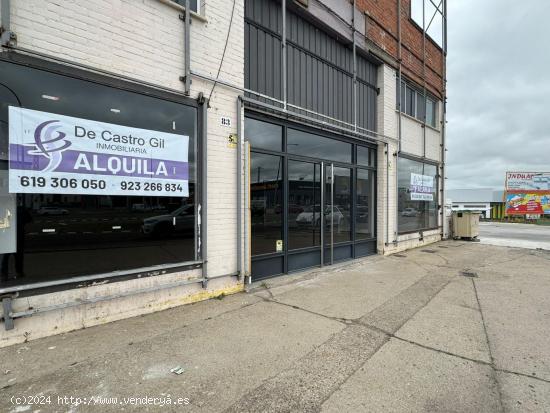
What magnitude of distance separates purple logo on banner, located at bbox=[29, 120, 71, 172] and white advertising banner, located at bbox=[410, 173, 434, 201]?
416 inches

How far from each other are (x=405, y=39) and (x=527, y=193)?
104 feet

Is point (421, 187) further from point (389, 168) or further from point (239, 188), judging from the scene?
Result: point (239, 188)

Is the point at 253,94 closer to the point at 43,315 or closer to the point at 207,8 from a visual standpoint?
the point at 207,8

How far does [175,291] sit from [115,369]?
1790 millimetres

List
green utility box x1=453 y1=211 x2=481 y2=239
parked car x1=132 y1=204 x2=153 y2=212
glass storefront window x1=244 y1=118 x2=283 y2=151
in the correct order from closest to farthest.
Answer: parked car x1=132 y1=204 x2=153 y2=212
glass storefront window x1=244 y1=118 x2=283 y2=151
green utility box x1=453 y1=211 x2=481 y2=239

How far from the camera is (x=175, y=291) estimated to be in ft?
15.7

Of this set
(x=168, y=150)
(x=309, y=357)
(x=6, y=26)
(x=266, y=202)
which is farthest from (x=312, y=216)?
(x=6, y=26)

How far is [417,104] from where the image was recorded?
11758mm

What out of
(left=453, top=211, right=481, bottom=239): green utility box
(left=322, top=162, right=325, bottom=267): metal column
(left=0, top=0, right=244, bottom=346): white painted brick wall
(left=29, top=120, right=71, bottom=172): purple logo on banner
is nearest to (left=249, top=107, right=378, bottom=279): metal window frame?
(left=322, top=162, right=325, bottom=267): metal column

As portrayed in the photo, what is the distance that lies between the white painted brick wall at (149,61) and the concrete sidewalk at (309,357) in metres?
0.26

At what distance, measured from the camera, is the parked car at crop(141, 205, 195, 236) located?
457cm

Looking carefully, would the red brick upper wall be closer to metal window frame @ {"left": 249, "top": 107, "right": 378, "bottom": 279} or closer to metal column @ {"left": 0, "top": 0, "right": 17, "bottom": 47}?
metal window frame @ {"left": 249, "top": 107, "right": 378, "bottom": 279}

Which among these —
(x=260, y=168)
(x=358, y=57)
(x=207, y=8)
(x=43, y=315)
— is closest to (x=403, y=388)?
(x=43, y=315)

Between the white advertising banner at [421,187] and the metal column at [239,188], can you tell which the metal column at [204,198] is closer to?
the metal column at [239,188]
